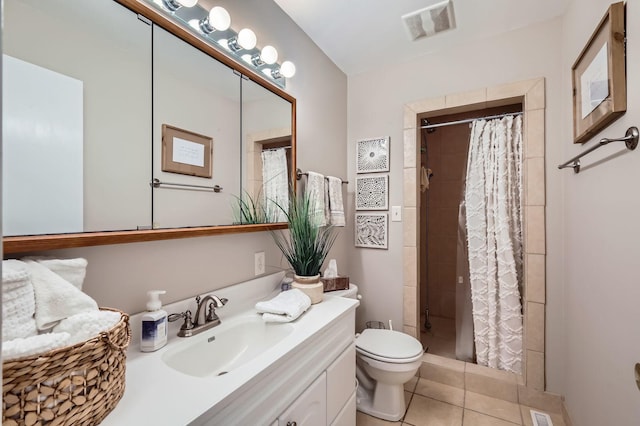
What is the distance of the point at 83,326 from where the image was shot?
0.64 metres

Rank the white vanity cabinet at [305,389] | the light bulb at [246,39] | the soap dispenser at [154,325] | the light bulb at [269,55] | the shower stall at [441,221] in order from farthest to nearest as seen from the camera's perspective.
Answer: the shower stall at [441,221]
the light bulb at [269,55]
the light bulb at [246,39]
the soap dispenser at [154,325]
the white vanity cabinet at [305,389]

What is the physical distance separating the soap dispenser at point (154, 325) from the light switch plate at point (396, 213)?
5.36 ft

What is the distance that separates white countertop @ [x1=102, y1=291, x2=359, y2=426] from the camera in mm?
648

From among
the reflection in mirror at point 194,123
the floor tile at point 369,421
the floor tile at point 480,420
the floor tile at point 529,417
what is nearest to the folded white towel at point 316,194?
the reflection in mirror at point 194,123

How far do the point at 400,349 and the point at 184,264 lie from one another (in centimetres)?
130

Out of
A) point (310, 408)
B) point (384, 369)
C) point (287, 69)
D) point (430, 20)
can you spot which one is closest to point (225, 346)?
point (310, 408)

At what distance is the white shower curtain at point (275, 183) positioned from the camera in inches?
59.0

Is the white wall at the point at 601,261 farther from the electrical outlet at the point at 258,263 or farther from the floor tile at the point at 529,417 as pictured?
the electrical outlet at the point at 258,263

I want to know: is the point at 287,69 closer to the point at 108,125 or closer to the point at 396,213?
the point at 108,125

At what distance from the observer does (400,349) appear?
1.71 metres

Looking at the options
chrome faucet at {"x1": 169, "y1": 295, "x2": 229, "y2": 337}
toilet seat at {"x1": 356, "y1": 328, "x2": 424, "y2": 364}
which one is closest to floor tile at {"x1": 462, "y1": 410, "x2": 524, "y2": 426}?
toilet seat at {"x1": 356, "y1": 328, "x2": 424, "y2": 364}

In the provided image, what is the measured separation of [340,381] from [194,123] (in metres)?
1.24

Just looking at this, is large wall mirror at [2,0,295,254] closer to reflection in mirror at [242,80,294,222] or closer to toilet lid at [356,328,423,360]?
reflection in mirror at [242,80,294,222]

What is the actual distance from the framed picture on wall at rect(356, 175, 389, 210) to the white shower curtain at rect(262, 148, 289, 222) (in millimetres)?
826
